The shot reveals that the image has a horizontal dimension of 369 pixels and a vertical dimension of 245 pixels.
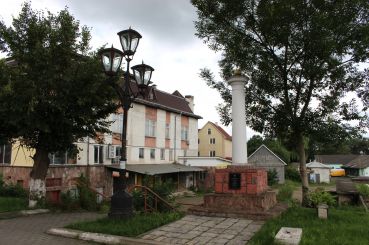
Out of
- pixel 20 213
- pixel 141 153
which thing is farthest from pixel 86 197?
pixel 141 153

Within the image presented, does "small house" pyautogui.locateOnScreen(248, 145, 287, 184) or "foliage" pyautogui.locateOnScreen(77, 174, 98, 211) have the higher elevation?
"small house" pyautogui.locateOnScreen(248, 145, 287, 184)

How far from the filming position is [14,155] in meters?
24.1

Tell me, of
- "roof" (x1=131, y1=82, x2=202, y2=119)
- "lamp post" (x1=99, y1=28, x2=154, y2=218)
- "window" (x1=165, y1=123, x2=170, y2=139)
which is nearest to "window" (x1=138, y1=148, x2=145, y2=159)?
"roof" (x1=131, y1=82, x2=202, y2=119)

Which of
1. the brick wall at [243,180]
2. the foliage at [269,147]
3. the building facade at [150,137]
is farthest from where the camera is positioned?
the foliage at [269,147]

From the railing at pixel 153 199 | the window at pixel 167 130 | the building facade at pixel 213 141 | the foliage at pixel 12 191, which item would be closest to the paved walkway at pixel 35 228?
the railing at pixel 153 199

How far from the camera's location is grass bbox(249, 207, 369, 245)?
838 cm

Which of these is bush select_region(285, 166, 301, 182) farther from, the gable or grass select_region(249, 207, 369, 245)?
grass select_region(249, 207, 369, 245)

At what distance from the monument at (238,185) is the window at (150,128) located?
855 inches

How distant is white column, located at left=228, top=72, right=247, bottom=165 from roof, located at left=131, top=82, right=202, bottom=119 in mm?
20283

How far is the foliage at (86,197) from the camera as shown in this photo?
49.6ft

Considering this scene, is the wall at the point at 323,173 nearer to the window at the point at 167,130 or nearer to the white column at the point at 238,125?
the window at the point at 167,130

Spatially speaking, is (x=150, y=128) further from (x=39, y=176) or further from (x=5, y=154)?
(x=39, y=176)

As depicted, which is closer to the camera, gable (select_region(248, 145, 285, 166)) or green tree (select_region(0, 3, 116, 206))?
green tree (select_region(0, 3, 116, 206))

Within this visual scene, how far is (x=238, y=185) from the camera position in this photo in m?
13.1
